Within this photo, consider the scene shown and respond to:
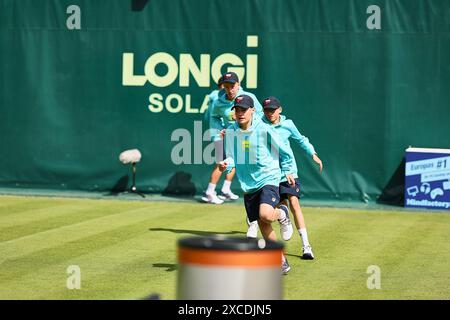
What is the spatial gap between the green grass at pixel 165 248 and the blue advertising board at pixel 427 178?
0.47m

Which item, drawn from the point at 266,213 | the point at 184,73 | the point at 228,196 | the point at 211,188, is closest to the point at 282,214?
the point at 266,213

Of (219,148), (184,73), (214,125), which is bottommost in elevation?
(219,148)

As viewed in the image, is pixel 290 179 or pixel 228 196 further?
pixel 228 196

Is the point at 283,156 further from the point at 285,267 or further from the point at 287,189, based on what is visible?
the point at 285,267

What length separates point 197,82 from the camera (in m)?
18.3

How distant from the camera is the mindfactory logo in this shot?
1809 centimetres

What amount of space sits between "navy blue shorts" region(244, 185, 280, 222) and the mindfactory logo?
7368mm

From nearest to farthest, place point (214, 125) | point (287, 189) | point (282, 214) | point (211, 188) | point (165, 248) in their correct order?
point (282, 214) → point (287, 189) → point (165, 248) → point (211, 188) → point (214, 125)

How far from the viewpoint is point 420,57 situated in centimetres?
1755

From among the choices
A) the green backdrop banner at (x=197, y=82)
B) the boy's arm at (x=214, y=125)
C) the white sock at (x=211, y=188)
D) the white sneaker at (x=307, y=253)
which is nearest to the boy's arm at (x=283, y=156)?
the white sneaker at (x=307, y=253)

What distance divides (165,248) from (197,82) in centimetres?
656

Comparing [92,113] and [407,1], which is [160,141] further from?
[407,1]

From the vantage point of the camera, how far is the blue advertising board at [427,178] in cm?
1681

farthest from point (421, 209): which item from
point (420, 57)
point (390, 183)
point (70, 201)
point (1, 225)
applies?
point (1, 225)
